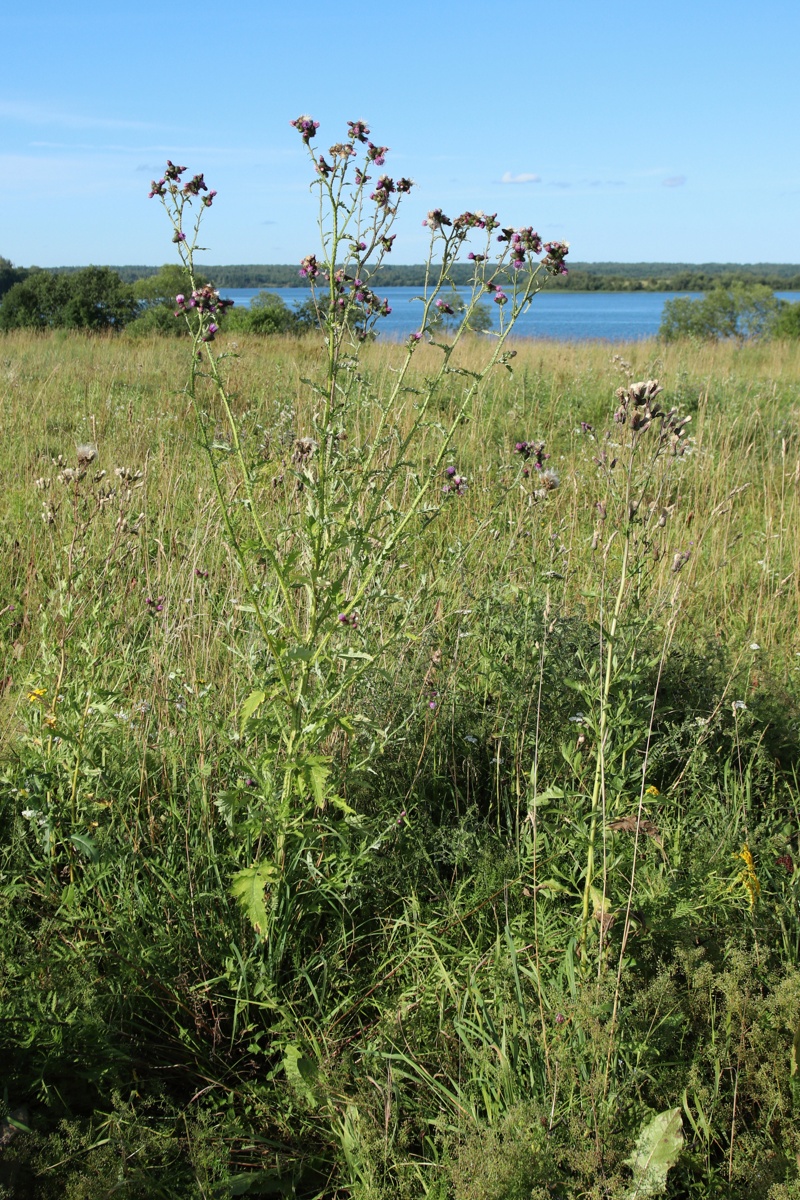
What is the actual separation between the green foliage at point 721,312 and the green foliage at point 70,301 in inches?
623

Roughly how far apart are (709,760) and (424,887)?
1147mm

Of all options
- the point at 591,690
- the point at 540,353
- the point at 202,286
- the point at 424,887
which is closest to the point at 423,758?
the point at 424,887

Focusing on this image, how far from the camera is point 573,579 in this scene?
4.10m

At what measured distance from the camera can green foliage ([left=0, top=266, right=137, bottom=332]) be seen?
26812mm

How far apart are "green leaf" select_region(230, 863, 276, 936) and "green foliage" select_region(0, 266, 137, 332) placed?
24.8m

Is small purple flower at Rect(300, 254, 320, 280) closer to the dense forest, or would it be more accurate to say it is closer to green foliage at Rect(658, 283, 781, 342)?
the dense forest

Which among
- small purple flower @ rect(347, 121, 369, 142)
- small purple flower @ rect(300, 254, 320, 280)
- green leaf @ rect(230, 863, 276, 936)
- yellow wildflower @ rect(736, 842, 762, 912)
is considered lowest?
yellow wildflower @ rect(736, 842, 762, 912)

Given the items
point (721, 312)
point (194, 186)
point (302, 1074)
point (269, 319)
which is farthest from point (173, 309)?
point (721, 312)

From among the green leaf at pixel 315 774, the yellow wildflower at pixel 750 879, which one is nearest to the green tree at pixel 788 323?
the yellow wildflower at pixel 750 879

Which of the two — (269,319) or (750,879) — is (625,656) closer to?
(750,879)

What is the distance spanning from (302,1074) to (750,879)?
1257 millimetres

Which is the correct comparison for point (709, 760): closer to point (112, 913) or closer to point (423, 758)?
point (423, 758)

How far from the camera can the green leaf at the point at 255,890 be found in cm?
198

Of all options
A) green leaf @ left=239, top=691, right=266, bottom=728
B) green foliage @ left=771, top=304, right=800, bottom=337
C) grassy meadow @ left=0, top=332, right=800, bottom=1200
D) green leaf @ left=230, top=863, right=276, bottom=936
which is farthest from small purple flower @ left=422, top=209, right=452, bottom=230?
green foliage @ left=771, top=304, right=800, bottom=337
